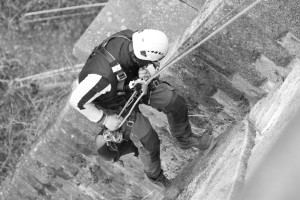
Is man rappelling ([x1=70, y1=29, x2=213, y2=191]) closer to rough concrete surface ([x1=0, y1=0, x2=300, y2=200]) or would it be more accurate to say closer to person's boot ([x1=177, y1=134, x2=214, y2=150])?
person's boot ([x1=177, y1=134, x2=214, y2=150])

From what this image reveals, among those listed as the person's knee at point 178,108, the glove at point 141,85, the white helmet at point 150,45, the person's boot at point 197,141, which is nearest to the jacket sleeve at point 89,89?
the glove at point 141,85

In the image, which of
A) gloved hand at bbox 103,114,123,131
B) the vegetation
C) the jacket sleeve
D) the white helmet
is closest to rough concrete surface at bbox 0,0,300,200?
the white helmet

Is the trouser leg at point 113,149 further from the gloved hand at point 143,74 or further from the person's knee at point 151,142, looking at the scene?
the gloved hand at point 143,74

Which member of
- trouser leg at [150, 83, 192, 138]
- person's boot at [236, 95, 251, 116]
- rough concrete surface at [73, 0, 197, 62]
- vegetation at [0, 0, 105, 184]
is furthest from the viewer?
vegetation at [0, 0, 105, 184]

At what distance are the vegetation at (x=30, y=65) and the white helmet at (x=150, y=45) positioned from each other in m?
2.59

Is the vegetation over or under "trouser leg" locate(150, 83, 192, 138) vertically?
under

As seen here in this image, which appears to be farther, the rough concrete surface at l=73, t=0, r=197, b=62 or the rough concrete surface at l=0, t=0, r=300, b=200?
the rough concrete surface at l=73, t=0, r=197, b=62

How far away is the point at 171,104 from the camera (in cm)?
366

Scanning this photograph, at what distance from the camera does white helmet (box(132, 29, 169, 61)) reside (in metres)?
3.29

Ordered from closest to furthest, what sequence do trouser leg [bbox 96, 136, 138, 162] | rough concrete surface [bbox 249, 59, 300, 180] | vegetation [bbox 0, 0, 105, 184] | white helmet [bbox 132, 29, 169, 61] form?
rough concrete surface [bbox 249, 59, 300, 180] < white helmet [bbox 132, 29, 169, 61] < trouser leg [bbox 96, 136, 138, 162] < vegetation [bbox 0, 0, 105, 184]

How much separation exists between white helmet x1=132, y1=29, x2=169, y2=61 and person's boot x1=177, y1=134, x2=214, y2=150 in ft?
3.05

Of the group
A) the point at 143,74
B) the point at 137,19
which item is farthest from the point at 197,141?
the point at 137,19

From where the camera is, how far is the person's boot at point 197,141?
3.96m

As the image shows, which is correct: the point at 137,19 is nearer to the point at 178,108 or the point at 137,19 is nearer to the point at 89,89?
the point at 178,108
